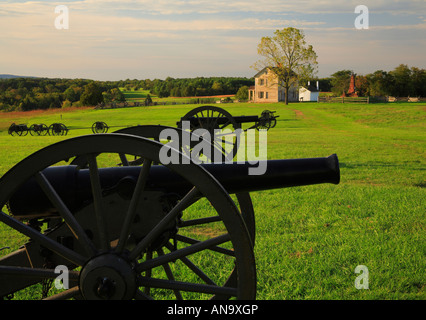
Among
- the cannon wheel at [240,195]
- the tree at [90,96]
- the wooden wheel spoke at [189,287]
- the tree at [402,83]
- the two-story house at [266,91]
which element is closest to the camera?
the wooden wheel spoke at [189,287]

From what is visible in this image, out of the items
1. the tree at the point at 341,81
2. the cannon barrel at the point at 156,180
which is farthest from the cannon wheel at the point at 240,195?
the tree at the point at 341,81

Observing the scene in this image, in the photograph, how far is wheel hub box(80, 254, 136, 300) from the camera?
2.41m

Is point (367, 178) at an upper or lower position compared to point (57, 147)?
lower

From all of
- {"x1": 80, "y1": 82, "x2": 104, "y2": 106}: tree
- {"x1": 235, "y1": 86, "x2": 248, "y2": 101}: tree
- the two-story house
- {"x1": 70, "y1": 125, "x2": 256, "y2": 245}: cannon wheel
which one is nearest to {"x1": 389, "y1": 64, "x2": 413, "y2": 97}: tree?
the two-story house

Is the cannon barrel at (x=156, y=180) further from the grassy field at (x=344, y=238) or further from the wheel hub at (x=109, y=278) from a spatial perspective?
the grassy field at (x=344, y=238)

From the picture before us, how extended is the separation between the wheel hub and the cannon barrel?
0.47 meters

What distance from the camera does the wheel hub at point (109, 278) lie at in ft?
7.91

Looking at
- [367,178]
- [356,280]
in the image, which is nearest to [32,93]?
[367,178]

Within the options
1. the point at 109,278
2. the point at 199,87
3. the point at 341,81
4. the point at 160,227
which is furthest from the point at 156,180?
the point at 199,87

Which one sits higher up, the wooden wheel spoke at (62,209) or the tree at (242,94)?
the tree at (242,94)

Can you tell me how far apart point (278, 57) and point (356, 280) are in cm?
5772

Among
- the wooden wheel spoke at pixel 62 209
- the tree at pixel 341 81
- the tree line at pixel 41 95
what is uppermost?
the tree at pixel 341 81
